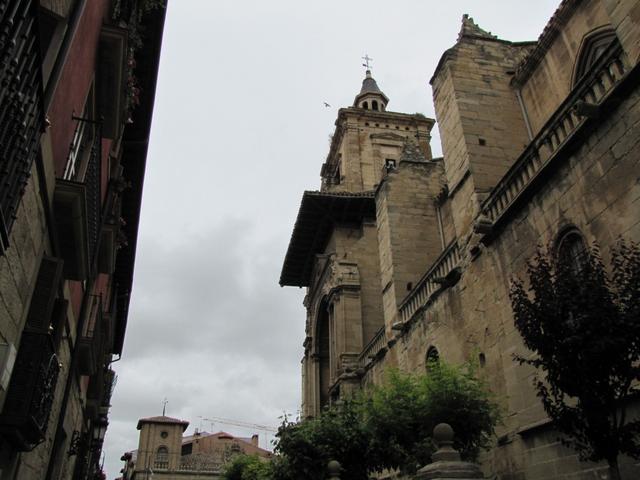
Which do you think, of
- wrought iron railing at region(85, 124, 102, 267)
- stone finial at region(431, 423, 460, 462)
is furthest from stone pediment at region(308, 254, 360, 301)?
stone finial at region(431, 423, 460, 462)

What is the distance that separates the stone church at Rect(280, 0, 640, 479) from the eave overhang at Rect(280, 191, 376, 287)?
211cm

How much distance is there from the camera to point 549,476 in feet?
25.2

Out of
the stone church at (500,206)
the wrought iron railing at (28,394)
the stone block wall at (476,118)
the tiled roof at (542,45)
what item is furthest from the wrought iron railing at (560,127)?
the wrought iron railing at (28,394)

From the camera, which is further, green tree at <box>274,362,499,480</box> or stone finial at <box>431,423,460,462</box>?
green tree at <box>274,362,499,480</box>

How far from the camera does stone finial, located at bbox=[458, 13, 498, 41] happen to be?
1415 centimetres

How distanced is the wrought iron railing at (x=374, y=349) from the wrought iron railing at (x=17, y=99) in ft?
47.9

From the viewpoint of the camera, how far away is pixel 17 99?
3016mm

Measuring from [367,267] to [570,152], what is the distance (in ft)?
56.9

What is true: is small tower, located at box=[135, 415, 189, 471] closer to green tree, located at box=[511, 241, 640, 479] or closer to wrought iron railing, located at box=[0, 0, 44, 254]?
green tree, located at box=[511, 241, 640, 479]

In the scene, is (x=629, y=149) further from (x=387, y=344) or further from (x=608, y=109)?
(x=387, y=344)

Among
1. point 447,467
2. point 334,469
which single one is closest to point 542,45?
point 334,469

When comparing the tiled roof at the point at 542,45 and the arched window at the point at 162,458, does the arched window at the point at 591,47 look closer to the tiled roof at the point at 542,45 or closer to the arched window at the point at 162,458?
the tiled roof at the point at 542,45

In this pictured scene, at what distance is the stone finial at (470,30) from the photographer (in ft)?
46.4

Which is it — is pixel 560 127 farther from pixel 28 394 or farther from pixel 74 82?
pixel 28 394
